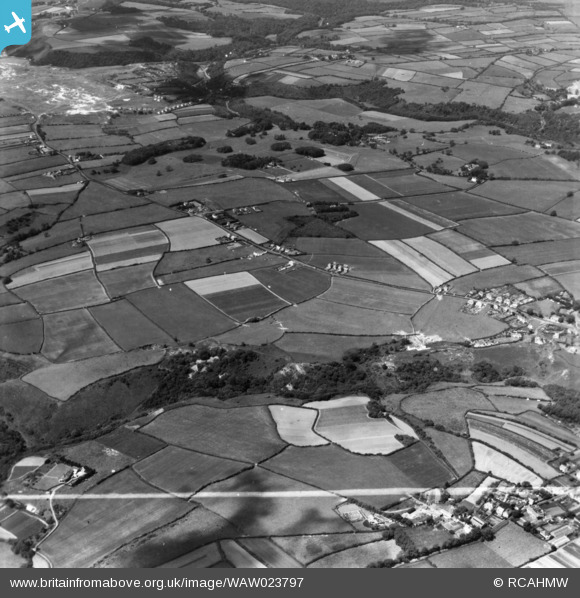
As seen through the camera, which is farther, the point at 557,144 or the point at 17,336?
the point at 557,144

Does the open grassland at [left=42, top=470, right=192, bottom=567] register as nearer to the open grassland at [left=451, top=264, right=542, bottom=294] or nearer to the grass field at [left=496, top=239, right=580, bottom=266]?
the open grassland at [left=451, top=264, right=542, bottom=294]

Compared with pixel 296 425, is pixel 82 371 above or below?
above

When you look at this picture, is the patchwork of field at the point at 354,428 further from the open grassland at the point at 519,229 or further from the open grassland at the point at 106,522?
the open grassland at the point at 519,229

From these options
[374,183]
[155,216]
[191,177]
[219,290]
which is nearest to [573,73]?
[374,183]

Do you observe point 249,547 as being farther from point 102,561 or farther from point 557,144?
point 557,144

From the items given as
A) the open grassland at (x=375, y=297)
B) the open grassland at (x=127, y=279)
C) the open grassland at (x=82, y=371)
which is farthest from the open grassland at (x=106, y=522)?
→ the open grassland at (x=375, y=297)

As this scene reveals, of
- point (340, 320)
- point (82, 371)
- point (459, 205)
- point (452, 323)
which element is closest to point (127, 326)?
point (82, 371)

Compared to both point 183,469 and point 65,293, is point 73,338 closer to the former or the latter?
point 65,293
